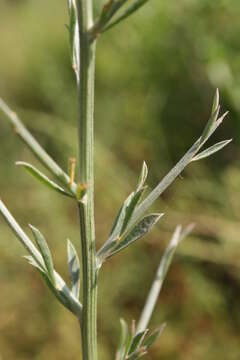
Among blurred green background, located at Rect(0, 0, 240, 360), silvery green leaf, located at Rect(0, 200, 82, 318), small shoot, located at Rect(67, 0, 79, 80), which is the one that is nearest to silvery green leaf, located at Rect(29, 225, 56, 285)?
silvery green leaf, located at Rect(0, 200, 82, 318)

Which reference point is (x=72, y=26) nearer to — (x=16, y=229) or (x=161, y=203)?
(x=16, y=229)

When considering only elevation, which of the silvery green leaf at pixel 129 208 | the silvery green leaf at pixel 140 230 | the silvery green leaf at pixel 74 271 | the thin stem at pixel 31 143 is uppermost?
the thin stem at pixel 31 143

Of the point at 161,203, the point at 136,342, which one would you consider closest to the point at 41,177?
the point at 136,342

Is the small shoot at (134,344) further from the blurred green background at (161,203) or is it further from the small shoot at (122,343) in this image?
the blurred green background at (161,203)

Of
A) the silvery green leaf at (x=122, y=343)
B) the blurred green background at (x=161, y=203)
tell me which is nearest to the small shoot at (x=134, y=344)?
the silvery green leaf at (x=122, y=343)

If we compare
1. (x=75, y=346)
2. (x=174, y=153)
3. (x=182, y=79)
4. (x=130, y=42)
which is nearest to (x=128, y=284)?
(x=75, y=346)

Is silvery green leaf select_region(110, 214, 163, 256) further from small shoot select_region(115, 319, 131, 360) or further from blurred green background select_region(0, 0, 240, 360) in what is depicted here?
blurred green background select_region(0, 0, 240, 360)
